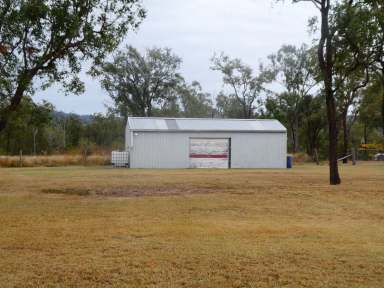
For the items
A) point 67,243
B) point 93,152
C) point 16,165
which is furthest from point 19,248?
point 93,152

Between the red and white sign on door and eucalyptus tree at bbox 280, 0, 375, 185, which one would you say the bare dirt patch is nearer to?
eucalyptus tree at bbox 280, 0, 375, 185

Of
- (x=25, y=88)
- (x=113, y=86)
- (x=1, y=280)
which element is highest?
(x=113, y=86)

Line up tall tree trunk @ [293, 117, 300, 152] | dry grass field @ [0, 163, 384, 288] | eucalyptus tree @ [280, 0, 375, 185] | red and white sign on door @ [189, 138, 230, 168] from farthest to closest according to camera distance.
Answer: tall tree trunk @ [293, 117, 300, 152]
red and white sign on door @ [189, 138, 230, 168]
eucalyptus tree @ [280, 0, 375, 185]
dry grass field @ [0, 163, 384, 288]

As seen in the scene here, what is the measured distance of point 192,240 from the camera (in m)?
7.62

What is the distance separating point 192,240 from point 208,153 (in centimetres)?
2617

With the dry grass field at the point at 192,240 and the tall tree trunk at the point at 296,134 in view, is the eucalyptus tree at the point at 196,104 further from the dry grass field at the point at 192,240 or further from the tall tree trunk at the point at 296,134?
the dry grass field at the point at 192,240

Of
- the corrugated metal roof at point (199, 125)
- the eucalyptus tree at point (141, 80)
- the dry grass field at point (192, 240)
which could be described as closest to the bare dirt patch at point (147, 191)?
the dry grass field at point (192, 240)

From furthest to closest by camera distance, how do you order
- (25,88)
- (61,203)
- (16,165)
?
(16,165) → (25,88) → (61,203)

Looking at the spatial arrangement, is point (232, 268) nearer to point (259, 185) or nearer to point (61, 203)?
point (61, 203)

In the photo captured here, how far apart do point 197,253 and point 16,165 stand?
1196 inches

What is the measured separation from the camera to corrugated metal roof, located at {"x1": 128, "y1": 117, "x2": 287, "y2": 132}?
3316cm

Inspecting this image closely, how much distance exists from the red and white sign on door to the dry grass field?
19.4 meters

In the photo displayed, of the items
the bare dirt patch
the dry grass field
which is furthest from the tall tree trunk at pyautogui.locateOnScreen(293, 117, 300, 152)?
the dry grass field

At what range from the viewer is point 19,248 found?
7.12 metres
